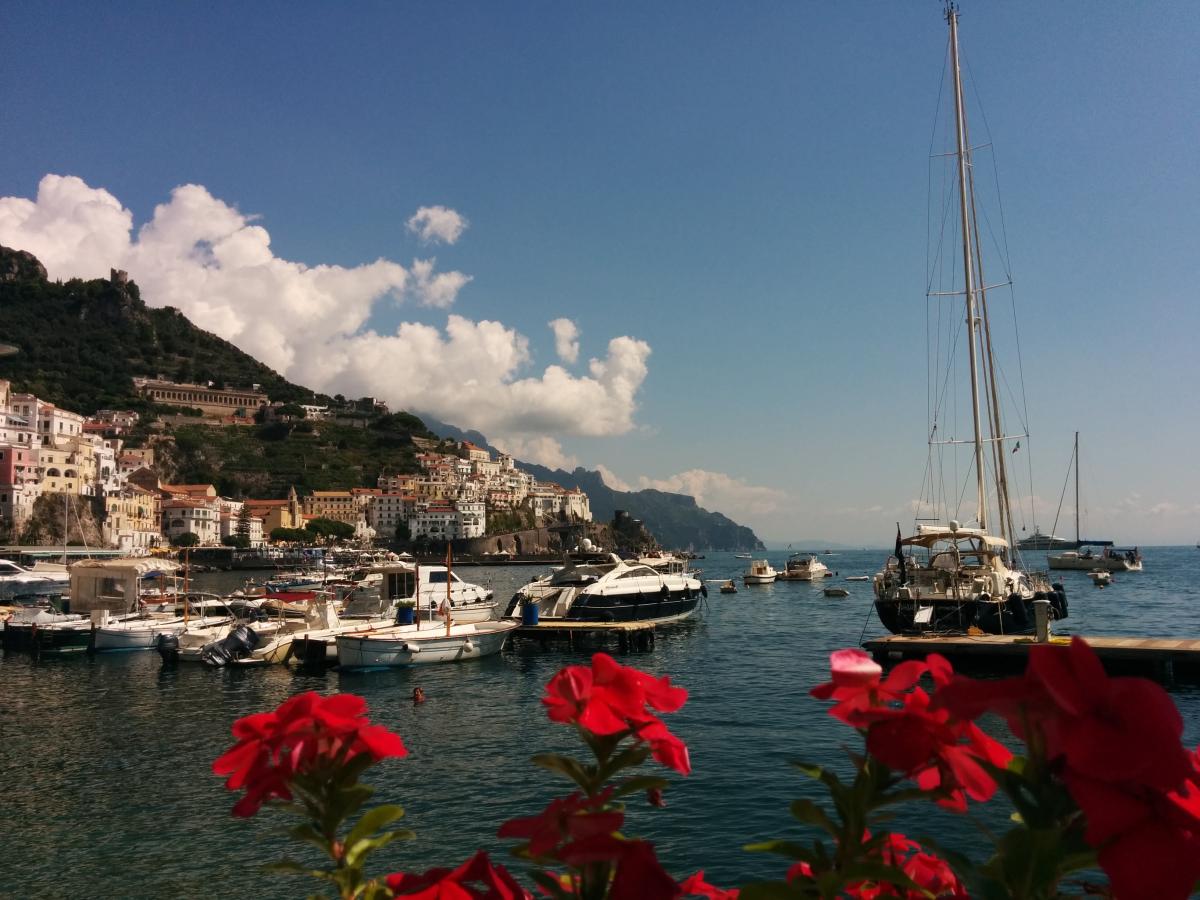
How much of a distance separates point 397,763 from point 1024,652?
15990 millimetres

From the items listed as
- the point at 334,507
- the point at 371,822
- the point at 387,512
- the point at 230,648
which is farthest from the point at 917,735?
the point at 334,507

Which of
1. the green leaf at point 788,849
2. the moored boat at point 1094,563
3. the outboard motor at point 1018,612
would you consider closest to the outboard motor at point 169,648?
the outboard motor at point 1018,612

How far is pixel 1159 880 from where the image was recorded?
102 centimetres

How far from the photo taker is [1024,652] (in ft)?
67.3

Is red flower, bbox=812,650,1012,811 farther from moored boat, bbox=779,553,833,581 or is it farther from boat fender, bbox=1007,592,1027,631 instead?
moored boat, bbox=779,553,833,581

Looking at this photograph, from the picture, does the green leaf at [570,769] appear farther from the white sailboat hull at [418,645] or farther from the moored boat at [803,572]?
the moored boat at [803,572]

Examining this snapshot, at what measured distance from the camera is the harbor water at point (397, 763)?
10.1 metres

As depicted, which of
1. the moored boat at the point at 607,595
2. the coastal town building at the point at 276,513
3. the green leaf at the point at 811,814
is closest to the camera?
the green leaf at the point at 811,814

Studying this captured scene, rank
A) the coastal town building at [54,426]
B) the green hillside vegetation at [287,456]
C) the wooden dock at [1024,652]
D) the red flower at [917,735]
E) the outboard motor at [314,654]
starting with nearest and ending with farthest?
the red flower at [917,735] < the wooden dock at [1024,652] < the outboard motor at [314,654] < the coastal town building at [54,426] < the green hillside vegetation at [287,456]

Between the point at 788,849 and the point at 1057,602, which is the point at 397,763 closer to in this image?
the point at 788,849

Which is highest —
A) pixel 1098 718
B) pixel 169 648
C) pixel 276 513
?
pixel 276 513

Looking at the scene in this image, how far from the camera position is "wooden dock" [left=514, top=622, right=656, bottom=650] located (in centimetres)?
2939

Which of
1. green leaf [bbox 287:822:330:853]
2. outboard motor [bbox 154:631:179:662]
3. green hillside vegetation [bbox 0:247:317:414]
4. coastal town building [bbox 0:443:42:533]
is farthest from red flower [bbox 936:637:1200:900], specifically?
green hillside vegetation [bbox 0:247:317:414]

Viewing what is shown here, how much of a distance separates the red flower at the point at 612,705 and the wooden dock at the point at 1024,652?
2070 centimetres
